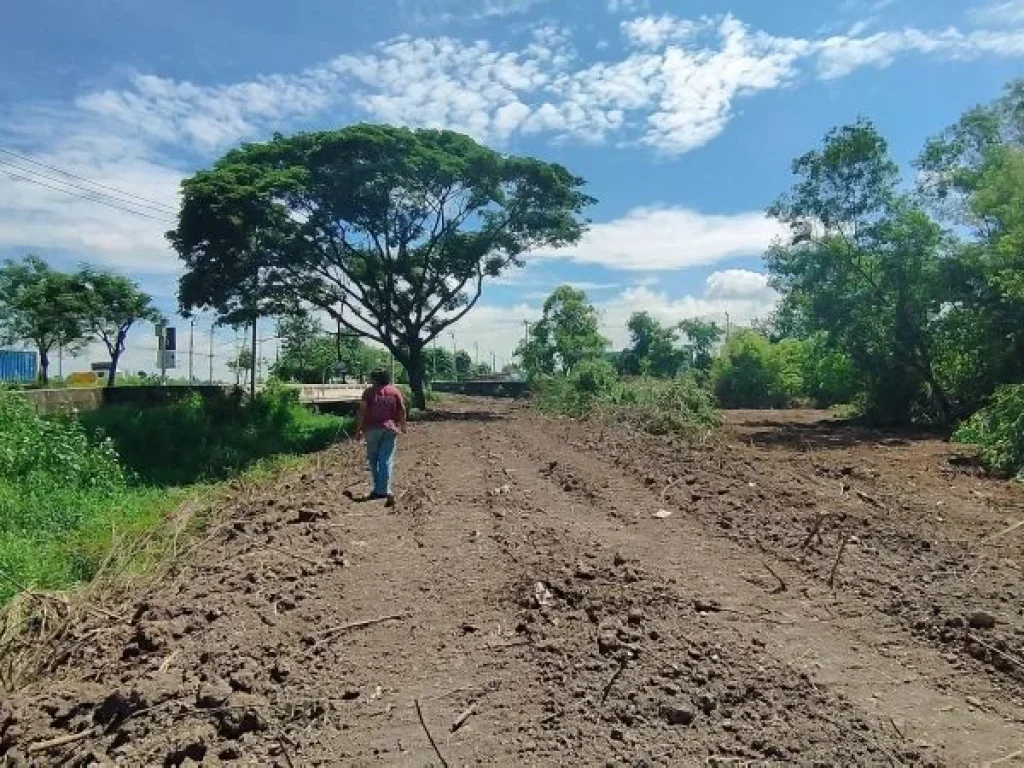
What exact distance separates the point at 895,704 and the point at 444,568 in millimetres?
3558

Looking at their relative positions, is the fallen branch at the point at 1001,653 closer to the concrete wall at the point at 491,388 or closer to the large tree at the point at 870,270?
the large tree at the point at 870,270

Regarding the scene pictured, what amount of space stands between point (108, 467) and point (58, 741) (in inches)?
481

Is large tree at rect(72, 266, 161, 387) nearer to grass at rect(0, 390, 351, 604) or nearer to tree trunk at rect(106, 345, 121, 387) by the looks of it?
tree trunk at rect(106, 345, 121, 387)

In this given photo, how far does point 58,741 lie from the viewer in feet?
13.7

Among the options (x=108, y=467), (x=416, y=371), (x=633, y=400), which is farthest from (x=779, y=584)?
(x=416, y=371)

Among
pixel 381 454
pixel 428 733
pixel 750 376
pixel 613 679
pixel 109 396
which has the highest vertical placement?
pixel 750 376

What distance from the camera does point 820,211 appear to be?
976 inches

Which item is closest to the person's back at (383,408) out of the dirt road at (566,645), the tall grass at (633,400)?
the dirt road at (566,645)

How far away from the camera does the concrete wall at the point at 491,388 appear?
6039cm

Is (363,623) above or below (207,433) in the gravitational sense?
below

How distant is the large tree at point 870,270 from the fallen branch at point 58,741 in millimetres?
23565

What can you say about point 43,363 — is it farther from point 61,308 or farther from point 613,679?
point 613,679

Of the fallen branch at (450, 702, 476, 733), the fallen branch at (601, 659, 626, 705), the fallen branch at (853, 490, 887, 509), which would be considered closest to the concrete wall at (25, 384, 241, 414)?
the fallen branch at (853, 490, 887, 509)

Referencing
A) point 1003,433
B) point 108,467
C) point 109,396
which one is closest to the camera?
point 1003,433
